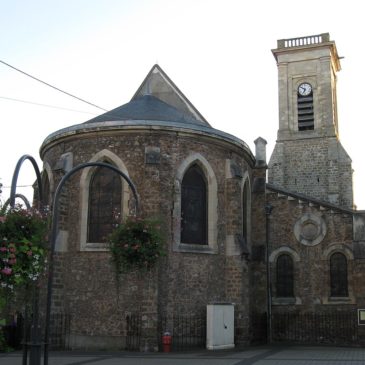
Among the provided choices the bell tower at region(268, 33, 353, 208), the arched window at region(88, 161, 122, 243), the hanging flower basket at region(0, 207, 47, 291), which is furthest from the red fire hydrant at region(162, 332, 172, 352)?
the bell tower at region(268, 33, 353, 208)

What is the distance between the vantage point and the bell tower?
1469 inches

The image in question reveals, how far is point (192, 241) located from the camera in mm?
20797

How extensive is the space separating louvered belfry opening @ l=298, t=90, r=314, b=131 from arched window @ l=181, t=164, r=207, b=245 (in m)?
20.5

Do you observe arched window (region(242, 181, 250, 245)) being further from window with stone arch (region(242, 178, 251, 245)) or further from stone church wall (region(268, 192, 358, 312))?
stone church wall (region(268, 192, 358, 312))

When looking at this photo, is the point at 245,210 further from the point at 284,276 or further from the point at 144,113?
the point at 144,113

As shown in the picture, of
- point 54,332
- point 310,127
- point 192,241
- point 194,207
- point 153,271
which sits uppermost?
point 310,127

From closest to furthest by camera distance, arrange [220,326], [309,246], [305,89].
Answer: [220,326], [309,246], [305,89]

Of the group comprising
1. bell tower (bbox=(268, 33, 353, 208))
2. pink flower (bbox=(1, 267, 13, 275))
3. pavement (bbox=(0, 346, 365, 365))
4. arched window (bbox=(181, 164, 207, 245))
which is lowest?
pavement (bbox=(0, 346, 365, 365))

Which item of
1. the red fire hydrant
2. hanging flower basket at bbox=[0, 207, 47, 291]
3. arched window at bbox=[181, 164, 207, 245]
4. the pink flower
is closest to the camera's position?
the pink flower

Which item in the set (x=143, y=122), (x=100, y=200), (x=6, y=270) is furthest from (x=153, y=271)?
(x=6, y=270)

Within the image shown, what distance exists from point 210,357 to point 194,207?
19.2 ft

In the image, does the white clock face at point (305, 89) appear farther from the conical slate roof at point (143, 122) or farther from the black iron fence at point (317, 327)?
the black iron fence at point (317, 327)

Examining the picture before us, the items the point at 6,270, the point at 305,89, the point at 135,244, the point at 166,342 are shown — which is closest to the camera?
the point at 6,270

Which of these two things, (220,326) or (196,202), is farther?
(196,202)
